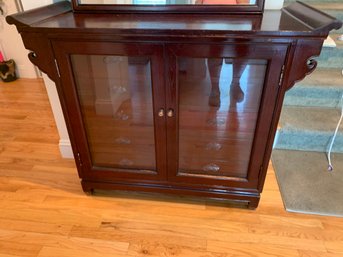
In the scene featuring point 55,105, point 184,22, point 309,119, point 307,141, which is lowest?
point 307,141

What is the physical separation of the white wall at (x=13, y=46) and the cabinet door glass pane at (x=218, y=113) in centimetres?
274

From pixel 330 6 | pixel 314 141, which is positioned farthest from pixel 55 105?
pixel 330 6

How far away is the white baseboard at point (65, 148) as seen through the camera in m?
1.91

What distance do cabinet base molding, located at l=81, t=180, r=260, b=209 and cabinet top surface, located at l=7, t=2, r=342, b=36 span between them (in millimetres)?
887

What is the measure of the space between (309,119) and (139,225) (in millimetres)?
1471

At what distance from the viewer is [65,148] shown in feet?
6.32

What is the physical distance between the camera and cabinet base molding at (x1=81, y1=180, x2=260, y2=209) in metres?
1.48

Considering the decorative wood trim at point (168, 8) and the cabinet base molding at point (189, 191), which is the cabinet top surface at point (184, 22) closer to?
the decorative wood trim at point (168, 8)

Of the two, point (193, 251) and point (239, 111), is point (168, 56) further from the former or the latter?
point (193, 251)

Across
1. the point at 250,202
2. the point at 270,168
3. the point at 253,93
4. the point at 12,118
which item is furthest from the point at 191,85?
the point at 12,118

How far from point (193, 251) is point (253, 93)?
0.85m

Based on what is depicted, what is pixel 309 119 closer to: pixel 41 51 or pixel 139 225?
pixel 139 225

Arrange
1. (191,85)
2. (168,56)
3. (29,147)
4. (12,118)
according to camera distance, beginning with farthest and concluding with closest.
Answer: (12,118)
(29,147)
(191,85)
(168,56)

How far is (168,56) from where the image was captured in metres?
1.10
